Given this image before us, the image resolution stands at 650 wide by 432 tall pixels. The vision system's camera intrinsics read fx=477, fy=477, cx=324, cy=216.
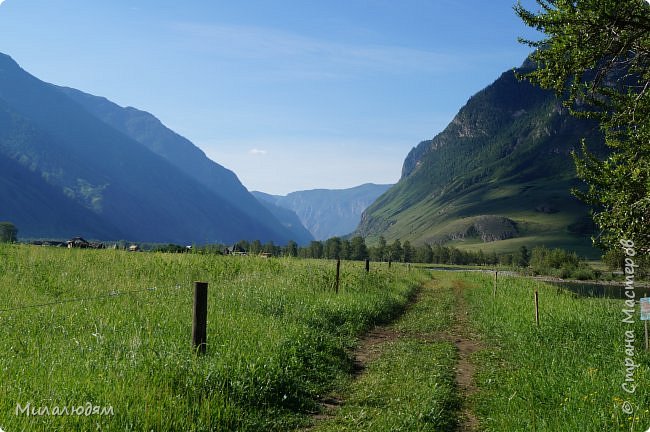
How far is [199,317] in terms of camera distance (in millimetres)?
10859

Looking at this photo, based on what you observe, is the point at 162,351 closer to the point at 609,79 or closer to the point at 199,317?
the point at 199,317

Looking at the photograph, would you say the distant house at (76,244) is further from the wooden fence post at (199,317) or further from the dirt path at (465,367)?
the dirt path at (465,367)

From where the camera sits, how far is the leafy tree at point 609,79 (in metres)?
12.1

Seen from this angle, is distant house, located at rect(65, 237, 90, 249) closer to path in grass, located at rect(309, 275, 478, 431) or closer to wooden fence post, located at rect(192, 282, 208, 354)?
path in grass, located at rect(309, 275, 478, 431)

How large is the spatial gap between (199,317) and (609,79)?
14.2 metres

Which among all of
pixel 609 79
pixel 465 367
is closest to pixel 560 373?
pixel 465 367

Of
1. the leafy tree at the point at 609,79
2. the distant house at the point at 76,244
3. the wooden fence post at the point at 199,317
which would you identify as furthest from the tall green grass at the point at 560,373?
the distant house at the point at 76,244

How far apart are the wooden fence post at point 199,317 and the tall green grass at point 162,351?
13.3 inches

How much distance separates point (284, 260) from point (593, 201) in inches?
830

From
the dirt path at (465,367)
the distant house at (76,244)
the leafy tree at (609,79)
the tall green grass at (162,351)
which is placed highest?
the leafy tree at (609,79)

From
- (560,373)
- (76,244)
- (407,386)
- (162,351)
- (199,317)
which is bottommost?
(407,386)

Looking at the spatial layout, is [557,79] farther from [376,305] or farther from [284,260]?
[284,260]

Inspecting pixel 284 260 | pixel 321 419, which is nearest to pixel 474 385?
pixel 321 419

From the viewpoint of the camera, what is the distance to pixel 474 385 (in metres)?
12.0
